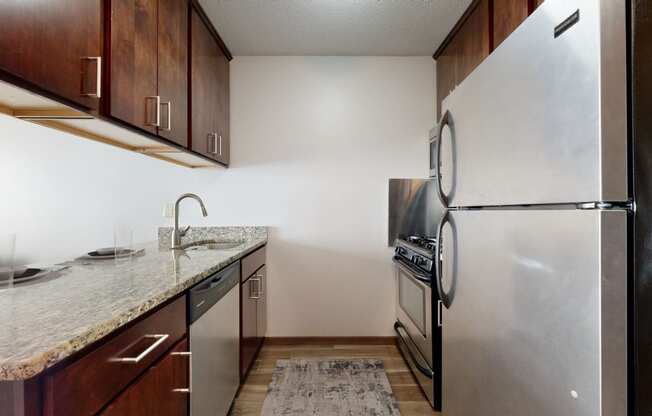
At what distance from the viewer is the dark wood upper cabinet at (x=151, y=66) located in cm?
130

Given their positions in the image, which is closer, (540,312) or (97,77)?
(540,312)

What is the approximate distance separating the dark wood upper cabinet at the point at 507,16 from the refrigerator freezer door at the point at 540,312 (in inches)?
41.9

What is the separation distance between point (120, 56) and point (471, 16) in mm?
2030

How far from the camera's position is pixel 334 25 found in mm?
2355

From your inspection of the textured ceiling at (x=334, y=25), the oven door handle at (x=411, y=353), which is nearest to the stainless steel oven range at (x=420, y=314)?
the oven door handle at (x=411, y=353)

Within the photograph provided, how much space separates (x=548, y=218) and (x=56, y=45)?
144 centimetres

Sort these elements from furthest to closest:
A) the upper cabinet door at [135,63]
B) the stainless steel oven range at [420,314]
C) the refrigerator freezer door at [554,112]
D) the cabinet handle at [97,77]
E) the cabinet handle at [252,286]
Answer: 1. the cabinet handle at [252,286]
2. the stainless steel oven range at [420,314]
3. the upper cabinet door at [135,63]
4. the cabinet handle at [97,77]
5. the refrigerator freezer door at [554,112]

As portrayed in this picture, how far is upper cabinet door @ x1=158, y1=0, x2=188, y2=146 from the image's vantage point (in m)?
1.66

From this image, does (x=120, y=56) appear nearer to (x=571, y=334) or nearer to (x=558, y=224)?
(x=558, y=224)

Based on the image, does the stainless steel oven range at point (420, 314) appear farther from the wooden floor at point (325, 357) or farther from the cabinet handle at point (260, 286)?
the cabinet handle at point (260, 286)

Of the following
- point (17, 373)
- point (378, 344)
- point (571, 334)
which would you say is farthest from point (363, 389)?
point (17, 373)

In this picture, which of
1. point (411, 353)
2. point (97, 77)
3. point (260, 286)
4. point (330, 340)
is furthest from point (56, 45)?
point (330, 340)

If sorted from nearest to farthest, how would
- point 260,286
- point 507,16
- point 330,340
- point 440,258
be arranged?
point 440,258
point 507,16
point 260,286
point 330,340

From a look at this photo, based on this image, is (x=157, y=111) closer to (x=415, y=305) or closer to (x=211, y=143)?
(x=211, y=143)
